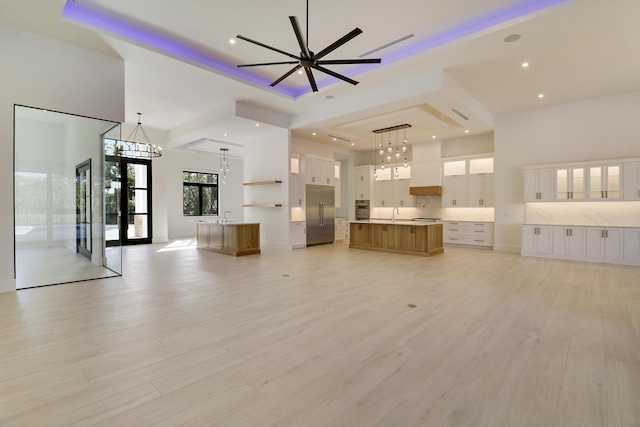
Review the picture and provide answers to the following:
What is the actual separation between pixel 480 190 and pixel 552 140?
2240mm

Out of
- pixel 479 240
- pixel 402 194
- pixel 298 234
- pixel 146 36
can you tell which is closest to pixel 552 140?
pixel 479 240

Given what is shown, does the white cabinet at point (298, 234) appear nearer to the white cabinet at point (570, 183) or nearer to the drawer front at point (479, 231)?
the drawer front at point (479, 231)

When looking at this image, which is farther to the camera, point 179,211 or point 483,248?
point 179,211

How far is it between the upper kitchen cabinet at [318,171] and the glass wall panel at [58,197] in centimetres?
526

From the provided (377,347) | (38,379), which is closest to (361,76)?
(377,347)

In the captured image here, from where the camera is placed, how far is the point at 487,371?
2.21m

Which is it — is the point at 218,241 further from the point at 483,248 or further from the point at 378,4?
the point at 483,248

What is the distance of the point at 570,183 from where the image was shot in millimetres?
7184

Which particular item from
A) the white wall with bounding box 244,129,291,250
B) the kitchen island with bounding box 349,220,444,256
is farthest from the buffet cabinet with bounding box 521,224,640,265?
the white wall with bounding box 244,129,291,250

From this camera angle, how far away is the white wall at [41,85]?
4.27 meters

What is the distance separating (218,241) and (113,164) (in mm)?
3141

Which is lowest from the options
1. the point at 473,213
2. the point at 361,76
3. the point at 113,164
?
the point at 473,213

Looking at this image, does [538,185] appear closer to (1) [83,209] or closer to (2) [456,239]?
(2) [456,239]

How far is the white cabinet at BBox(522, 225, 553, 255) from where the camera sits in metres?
7.27
